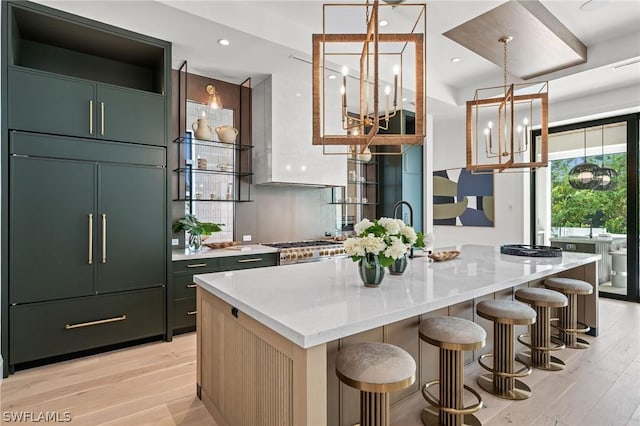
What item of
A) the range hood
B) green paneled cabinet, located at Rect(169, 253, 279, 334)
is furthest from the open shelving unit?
green paneled cabinet, located at Rect(169, 253, 279, 334)

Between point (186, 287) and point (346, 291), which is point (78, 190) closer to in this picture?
point (186, 287)

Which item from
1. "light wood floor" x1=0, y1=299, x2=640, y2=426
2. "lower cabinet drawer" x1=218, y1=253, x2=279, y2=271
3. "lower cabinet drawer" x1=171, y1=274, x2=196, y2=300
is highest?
"lower cabinet drawer" x1=218, y1=253, x2=279, y2=271

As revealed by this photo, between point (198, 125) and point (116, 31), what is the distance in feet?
3.81

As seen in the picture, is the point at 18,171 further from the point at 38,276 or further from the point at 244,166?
the point at 244,166

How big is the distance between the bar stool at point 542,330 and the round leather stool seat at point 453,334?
108 cm

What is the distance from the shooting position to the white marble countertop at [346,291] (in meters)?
1.35

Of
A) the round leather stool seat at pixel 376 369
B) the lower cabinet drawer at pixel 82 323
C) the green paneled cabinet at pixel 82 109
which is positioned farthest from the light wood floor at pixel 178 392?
the green paneled cabinet at pixel 82 109

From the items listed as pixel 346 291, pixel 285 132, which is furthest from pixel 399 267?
pixel 285 132

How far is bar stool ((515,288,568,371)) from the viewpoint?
264 cm

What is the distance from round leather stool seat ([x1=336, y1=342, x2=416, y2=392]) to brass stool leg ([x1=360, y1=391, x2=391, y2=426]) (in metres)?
0.17

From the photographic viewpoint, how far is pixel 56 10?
9.06 ft

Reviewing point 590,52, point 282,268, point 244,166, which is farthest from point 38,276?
point 590,52

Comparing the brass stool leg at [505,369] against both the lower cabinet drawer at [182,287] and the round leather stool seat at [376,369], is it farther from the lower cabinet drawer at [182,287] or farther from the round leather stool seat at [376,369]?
the lower cabinet drawer at [182,287]

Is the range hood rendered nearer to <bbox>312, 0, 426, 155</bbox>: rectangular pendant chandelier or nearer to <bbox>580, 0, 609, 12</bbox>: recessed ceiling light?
<bbox>312, 0, 426, 155</bbox>: rectangular pendant chandelier
